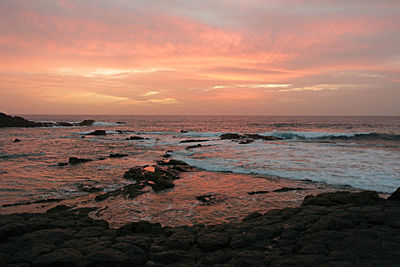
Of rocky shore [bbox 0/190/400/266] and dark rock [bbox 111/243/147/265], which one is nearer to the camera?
rocky shore [bbox 0/190/400/266]

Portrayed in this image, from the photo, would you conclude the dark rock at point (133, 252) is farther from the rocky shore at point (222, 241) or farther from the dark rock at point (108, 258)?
the dark rock at point (108, 258)

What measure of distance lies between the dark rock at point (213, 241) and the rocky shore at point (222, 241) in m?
0.02

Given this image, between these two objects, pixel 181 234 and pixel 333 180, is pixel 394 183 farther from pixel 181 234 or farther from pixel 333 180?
pixel 181 234

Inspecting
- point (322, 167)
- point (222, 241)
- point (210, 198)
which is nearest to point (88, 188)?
point (210, 198)

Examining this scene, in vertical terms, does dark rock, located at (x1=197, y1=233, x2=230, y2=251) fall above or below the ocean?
above

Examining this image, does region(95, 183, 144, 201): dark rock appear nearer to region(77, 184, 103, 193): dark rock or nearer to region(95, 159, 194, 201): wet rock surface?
region(95, 159, 194, 201): wet rock surface

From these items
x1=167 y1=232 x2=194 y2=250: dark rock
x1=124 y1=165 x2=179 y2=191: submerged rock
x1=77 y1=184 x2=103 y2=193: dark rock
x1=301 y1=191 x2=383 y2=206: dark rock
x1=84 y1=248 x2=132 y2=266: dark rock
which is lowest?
x1=77 y1=184 x2=103 y2=193: dark rock

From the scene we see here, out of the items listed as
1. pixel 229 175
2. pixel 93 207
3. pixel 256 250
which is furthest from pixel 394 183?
pixel 93 207

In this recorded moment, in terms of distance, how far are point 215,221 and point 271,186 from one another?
536 centimetres

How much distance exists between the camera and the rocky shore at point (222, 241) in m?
4.92

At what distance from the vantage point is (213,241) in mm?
5887

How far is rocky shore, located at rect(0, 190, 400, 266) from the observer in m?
4.92

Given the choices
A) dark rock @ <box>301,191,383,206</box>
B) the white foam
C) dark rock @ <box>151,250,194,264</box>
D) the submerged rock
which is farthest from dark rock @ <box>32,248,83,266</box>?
the white foam

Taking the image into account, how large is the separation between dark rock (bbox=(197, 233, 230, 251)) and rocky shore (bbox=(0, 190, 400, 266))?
0.02 m
